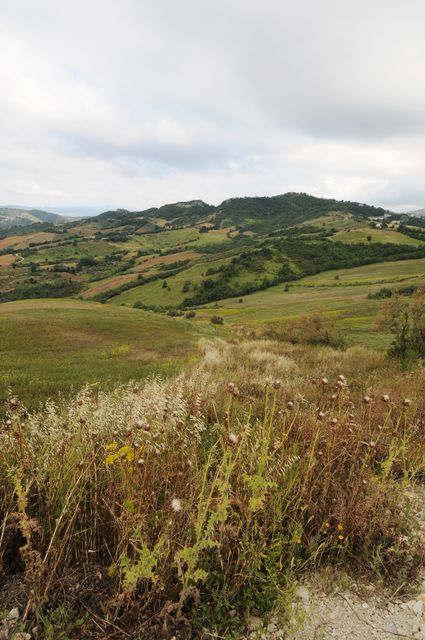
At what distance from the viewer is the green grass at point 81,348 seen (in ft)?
52.4

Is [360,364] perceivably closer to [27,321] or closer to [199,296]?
[27,321]

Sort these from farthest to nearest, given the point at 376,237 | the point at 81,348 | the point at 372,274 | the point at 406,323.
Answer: the point at 376,237 < the point at 372,274 < the point at 81,348 < the point at 406,323

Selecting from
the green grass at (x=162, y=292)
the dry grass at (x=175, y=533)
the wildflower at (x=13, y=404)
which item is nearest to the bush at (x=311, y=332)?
the dry grass at (x=175, y=533)

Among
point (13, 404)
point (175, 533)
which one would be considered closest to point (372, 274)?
point (175, 533)

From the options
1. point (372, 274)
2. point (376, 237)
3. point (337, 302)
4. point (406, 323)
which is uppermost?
point (376, 237)

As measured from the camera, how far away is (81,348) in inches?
994

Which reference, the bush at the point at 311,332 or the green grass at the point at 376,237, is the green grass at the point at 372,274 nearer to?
the green grass at the point at 376,237

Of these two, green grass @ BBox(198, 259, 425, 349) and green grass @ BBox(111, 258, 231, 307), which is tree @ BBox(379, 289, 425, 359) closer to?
green grass @ BBox(198, 259, 425, 349)

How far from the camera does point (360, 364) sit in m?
19.1

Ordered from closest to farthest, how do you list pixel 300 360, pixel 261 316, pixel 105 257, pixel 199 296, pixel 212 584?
pixel 212 584 < pixel 300 360 < pixel 261 316 < pixel 199 296 < pixel 105 257

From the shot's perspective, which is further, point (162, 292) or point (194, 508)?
point (162, 292)

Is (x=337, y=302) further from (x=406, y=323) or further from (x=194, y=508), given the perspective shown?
(x=194, y=508)

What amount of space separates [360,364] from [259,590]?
17725 mm

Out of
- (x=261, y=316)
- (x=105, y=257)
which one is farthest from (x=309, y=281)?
(x=105, y=257)
